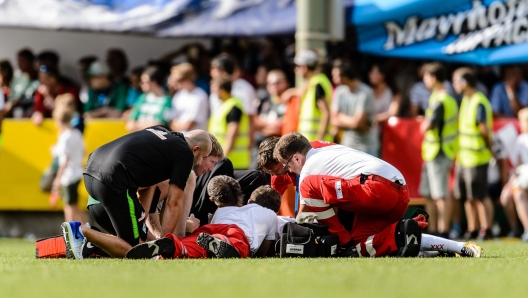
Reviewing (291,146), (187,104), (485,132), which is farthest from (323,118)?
(291,146)

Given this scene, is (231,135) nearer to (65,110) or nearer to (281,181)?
(65,110)

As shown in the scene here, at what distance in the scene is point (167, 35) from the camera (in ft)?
42.0

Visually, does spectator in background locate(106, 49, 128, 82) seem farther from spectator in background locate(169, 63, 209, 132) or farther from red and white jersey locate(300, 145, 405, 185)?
red and white jersey locate(300, 145, 405, 185)

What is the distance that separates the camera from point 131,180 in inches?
287

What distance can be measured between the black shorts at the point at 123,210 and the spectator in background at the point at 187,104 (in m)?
4.74

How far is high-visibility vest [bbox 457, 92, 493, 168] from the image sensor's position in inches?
468

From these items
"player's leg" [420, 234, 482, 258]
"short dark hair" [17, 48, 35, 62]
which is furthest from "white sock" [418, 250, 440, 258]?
"short dark hair" [17, 48, 35, 62]

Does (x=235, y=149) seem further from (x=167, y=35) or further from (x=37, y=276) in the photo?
(x=37, y=276)

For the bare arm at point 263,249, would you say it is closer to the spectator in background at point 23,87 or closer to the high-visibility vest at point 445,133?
the high-visibility vest at point 445,133

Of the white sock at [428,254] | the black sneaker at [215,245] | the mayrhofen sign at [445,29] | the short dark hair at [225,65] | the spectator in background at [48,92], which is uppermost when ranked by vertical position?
the mayrhofen sign at [445,29]

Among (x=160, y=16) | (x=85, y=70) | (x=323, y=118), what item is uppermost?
(x=160, y=16)

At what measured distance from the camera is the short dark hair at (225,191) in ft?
25.7

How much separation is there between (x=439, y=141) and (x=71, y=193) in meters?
4.44

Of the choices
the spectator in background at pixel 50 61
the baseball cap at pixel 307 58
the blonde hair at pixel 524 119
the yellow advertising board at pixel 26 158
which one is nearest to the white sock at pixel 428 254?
the baseball cap at pixel 307 58
